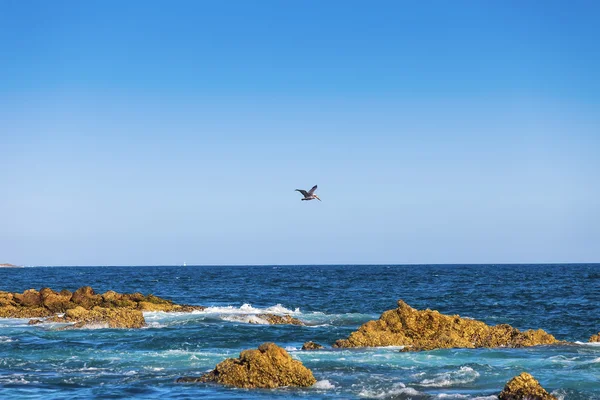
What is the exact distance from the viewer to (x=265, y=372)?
59.9 feet

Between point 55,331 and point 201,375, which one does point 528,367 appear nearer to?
point 201,375

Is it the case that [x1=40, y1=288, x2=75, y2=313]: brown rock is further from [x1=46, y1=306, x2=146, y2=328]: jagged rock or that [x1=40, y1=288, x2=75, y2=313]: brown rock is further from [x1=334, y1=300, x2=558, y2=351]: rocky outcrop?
[x1=334, y1=300, x2=558, y2=351]: rocky outcrop

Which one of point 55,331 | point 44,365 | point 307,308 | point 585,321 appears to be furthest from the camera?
point 307,308

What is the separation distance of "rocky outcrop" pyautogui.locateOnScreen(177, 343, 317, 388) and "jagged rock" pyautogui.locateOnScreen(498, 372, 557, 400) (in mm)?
4713

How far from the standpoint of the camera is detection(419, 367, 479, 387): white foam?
18.5 meters

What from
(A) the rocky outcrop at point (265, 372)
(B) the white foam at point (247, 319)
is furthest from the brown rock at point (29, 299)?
(A) the rocky outcrop at point (265, 372)

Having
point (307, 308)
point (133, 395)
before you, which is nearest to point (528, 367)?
point (133, 395)

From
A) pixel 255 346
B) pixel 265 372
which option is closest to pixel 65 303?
pixel 255 346

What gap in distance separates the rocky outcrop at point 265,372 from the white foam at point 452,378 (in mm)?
2830

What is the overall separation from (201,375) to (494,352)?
Result: 948 centimetres

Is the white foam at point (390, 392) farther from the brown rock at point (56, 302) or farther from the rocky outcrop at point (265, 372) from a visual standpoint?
the brown rock at point (56, 302)

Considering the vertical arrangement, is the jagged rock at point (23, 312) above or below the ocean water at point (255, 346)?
above

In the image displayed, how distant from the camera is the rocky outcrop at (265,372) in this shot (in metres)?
18.1

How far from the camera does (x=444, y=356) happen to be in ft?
75.6
